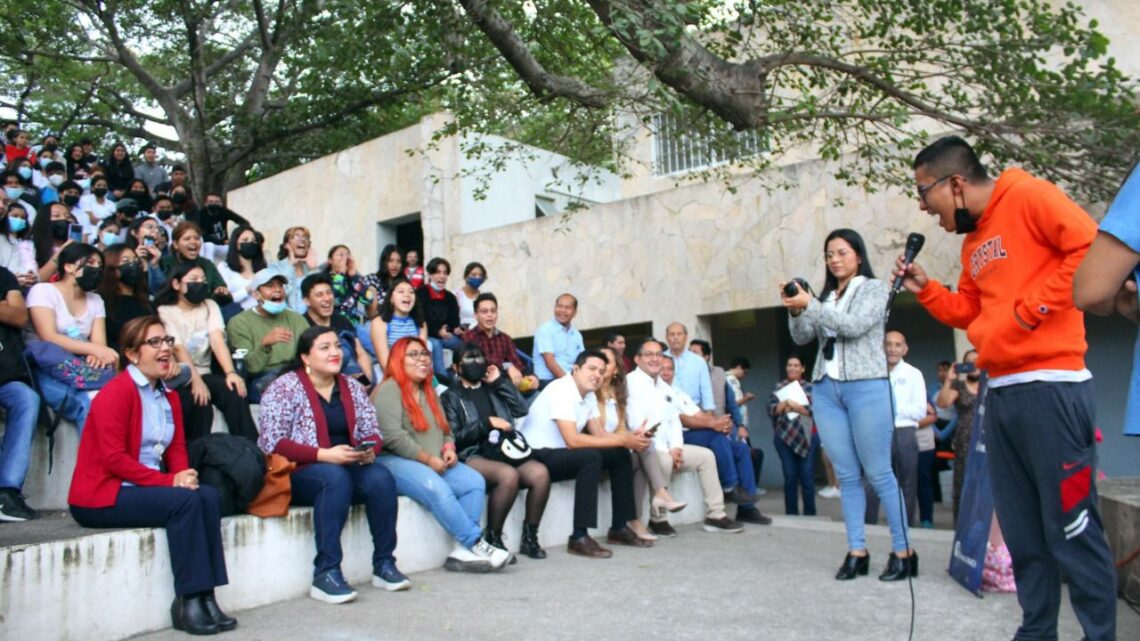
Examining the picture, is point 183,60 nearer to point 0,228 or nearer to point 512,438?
point 0,228

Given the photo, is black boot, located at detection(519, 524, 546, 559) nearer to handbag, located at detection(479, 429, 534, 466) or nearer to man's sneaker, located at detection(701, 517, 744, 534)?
handbag, located at detection(479, 429, 534, 466)

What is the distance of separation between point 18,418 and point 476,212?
1225 centimetres

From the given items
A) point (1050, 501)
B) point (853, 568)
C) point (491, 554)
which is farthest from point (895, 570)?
point (491, 554)

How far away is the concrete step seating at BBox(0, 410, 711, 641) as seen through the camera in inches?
182

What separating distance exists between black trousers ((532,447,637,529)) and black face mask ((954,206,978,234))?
3843 mm

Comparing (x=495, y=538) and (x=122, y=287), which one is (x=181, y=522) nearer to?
(x=495, y=538)

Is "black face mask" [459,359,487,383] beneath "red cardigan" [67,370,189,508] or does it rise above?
above

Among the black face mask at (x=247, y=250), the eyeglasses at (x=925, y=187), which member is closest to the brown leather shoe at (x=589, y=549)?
the eyeglasses at (x=925, y=187)

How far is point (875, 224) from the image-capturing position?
41.8 feet

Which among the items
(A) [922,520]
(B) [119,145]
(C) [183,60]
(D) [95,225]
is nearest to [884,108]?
(A) [922,520]

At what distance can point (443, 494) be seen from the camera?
6.48 meters

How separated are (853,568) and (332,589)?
9.95 feet

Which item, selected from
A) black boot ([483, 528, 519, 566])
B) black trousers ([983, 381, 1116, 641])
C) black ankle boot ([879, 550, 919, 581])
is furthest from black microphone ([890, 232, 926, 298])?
black boot ([483, 528, 519, 566])

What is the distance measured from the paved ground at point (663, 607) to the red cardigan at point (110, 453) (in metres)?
Result: 0.74
